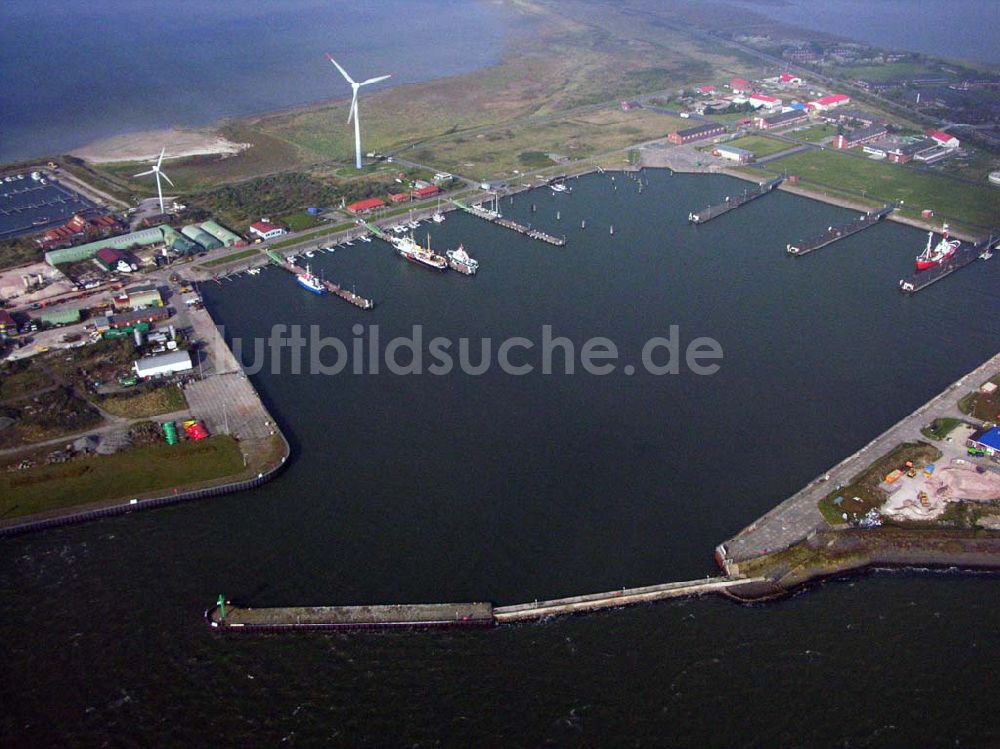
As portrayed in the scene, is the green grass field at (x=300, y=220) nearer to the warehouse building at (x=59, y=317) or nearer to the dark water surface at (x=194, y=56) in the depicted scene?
the warehouse building at (x=59, y=317)

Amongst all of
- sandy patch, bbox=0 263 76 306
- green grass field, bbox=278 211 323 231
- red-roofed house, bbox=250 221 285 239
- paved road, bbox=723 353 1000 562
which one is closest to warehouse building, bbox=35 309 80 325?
sandy patch, bbox=0 263 76 306

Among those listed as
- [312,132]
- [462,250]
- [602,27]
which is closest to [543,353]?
[462,250]

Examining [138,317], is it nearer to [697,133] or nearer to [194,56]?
[697,133]

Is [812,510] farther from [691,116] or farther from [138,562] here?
[691,116]

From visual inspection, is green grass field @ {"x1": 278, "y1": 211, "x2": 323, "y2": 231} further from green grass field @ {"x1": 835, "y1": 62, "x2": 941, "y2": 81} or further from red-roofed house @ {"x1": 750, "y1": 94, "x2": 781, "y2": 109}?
green grass field @ {"x1": 835, "y1": 62, "x2": 941, "y2": 81}

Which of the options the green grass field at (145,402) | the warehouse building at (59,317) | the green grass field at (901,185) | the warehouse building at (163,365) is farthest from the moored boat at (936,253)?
the warehouse building at (59,317)

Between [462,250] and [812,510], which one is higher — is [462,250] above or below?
above
